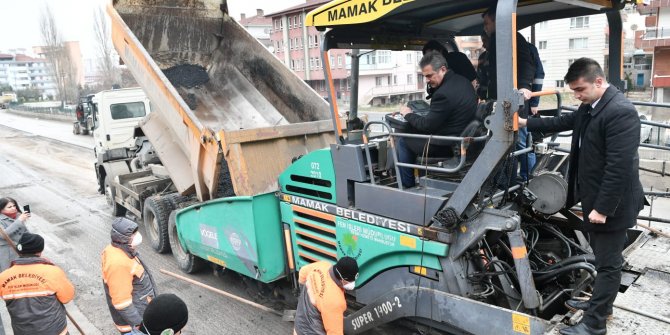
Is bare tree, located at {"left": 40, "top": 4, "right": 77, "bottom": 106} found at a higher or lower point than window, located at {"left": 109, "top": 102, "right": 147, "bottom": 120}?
higher

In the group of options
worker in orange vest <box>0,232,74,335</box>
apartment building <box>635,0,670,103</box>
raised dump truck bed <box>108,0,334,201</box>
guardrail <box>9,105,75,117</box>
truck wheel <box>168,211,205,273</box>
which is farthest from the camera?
guardrail <box>9,105,75,117</box>

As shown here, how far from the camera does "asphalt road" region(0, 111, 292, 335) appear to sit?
5.25 meters

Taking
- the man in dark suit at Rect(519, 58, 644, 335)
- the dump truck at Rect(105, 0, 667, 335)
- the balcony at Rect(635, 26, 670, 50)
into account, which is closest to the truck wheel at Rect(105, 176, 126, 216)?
the dump truck at Rect(105, 0, 667, 335)

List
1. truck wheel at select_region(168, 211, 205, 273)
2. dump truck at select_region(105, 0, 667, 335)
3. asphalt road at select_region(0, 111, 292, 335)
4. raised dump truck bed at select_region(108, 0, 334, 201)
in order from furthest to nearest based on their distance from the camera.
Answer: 1. truck wheel at select_region(168, 211, 205, 273)
2. raised dump truck bed at select_region(108, 0, 334, 201)
3. asphalt road at select_region(0, 111, 292, 335)
4. dump truck at select_region(105, 0, 667, 335)

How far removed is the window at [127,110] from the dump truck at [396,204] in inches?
224

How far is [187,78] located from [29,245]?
4163 millimetres

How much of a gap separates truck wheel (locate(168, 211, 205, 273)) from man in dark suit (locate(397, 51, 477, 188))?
3.82 m

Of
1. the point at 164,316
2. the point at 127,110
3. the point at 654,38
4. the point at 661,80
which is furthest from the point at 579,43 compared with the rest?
the point at 164,316

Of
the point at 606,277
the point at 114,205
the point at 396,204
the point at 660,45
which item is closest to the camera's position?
the point at 606,277

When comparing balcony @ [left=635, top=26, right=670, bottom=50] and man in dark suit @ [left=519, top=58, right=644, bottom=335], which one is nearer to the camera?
man in dark suit @ [left=519, top=58, right=644, bottom=335]

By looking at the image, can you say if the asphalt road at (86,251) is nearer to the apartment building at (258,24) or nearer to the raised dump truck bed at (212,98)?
the raised dump truck bed at (212,98)

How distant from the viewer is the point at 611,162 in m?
2.76

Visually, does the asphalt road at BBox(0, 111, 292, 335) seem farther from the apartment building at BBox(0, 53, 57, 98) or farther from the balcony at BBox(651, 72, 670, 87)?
the apartment building at BBox(0, 53, 57, 98)

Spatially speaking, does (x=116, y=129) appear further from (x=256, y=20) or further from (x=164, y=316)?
(x=256, y=20)
